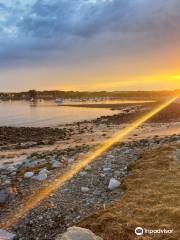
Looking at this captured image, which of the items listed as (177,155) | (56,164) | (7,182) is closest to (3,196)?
(7,182)

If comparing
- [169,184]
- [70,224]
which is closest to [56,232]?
[70,224]

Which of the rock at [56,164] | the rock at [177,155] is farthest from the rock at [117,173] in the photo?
the rock at [56,164]

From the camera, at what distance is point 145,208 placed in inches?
420

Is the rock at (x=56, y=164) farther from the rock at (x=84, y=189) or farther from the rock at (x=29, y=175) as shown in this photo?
the rock at (x=84, y=189)

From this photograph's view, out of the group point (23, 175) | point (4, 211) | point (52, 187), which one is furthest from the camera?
point (23, 175)

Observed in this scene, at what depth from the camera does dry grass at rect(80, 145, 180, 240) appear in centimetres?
948

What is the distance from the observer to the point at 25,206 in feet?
39.2

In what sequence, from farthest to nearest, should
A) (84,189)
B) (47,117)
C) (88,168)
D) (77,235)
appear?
(47,117)
(88,168)
(84,189)
(77,235)

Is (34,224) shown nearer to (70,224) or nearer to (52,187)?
(70,224)

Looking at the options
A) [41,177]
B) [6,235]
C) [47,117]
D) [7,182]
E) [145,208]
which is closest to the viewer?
[6,235]

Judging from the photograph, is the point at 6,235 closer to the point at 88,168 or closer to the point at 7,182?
the point at 7,182

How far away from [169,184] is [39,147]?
17395 mm

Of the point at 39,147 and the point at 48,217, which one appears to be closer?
the point at 48,217

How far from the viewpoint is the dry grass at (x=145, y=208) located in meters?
9.48
